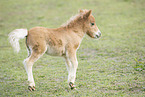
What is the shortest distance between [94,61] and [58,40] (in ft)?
7.90

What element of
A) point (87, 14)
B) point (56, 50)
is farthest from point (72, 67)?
point (87, 14)

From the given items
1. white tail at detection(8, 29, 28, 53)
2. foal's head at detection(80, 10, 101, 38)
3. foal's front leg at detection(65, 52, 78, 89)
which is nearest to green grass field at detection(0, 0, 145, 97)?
foal's front leg at detection(65, 52, 78, 89)

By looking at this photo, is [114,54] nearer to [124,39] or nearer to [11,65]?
[124,39]

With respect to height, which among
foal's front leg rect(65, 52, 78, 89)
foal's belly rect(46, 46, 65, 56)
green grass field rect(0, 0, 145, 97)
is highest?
foal's belly rect(46, 46, 65, 56)

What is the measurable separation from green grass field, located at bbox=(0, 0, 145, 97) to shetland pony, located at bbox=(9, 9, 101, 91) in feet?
1.66

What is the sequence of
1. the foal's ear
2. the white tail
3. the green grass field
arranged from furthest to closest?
1. the foal's ear
2. the green grass field
3. the white tail

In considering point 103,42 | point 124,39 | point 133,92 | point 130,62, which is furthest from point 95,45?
point 133,92

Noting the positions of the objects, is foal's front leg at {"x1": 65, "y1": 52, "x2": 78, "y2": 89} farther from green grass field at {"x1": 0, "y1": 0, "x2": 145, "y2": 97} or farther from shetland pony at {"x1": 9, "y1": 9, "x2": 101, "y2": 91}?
green grass field at {"x1": 0, "y1": 0, "x2": 145, "y2": 97}

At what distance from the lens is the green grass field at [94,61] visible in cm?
527

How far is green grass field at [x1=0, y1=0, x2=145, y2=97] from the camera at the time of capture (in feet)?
17.3

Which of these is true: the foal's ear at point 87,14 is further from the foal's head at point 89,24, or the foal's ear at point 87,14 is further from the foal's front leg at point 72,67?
the foal's front leg at point 72,67

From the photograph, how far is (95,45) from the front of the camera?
30.6ft

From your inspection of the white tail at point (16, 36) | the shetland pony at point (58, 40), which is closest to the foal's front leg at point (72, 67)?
the shetland pony at point (58, 40)

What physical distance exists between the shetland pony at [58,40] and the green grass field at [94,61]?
0.51 metres
